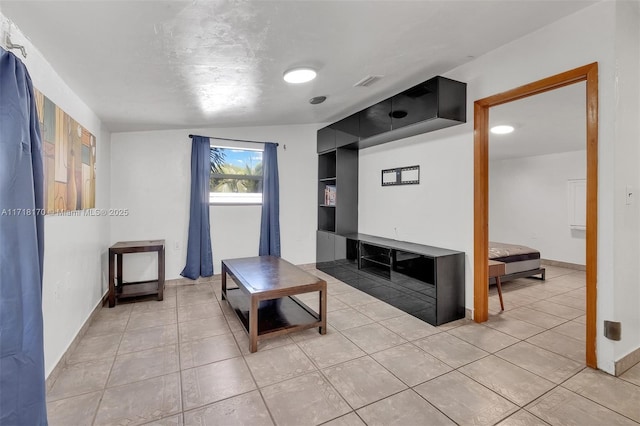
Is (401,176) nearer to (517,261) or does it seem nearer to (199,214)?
(517,261)

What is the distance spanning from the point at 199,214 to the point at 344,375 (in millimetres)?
3053

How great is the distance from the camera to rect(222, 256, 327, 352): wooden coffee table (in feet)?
7.98

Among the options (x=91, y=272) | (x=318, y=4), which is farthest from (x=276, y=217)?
(x=318, y=4)

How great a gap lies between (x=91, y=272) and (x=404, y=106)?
3.56 m

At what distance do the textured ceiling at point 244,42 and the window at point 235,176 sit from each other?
4.58ft

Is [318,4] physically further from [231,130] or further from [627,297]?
[231,130]

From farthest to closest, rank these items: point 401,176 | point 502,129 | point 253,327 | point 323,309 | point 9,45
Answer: point 502,129, point 401,176, point 323,309, point 253,327, point 9,45

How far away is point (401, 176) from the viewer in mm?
3889

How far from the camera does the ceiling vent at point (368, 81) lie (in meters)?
2.93

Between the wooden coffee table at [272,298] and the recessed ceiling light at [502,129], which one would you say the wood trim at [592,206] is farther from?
the recessed ceiling light at [502,129]

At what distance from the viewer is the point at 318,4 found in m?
1.71

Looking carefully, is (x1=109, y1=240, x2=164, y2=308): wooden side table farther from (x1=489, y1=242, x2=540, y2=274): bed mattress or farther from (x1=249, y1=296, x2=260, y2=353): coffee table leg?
(x1=489, y1=242, x2=540, y2=274): bed mattress

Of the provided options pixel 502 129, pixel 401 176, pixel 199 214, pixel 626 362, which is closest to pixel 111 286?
pixel 199 214

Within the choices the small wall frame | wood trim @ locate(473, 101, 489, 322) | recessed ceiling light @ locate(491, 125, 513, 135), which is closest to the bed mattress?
wood trim @ locate(473, 101, 489, 322)
